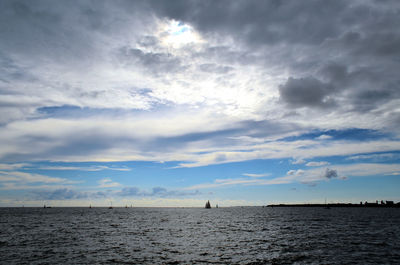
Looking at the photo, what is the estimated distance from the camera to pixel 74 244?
1914 inches

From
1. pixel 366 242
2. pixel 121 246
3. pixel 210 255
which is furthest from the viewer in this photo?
pixel 366 242

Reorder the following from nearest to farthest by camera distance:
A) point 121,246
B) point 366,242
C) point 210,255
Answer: point 210,255 < point 121,246 < point 366,242

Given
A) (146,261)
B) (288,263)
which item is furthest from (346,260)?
(146,261)

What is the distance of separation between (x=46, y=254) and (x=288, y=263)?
3412 cm

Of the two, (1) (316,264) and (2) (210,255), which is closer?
(1) (316,264)

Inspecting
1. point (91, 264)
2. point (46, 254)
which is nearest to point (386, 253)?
point (91, 264)

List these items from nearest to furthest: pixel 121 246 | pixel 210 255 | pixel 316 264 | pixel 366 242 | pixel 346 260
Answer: pixel 316 264, pixel 346 260, pixel 210 255, pixel 121 246, pixel 366 242

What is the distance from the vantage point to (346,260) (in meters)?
35.3

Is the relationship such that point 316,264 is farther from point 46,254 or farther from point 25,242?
point 25,242

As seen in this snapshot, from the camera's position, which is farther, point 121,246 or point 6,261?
point 121,246

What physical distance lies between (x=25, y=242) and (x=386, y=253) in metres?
61.6

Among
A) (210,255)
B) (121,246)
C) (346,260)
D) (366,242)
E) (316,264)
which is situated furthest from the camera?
(366,242)

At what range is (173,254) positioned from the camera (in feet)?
128

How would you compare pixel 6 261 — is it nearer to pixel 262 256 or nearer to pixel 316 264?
pixel 262 256
